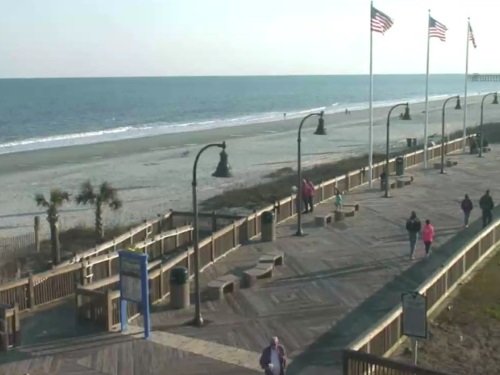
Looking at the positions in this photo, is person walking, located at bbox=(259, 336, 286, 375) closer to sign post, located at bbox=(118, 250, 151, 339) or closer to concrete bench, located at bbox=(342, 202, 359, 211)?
sign post, located at bbox=(118, 250, 151, 339)

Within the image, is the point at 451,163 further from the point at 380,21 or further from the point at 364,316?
the point at 364,316

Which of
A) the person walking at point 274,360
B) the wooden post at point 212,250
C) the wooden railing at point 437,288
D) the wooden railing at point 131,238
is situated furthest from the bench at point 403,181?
the person walking at point 274,360

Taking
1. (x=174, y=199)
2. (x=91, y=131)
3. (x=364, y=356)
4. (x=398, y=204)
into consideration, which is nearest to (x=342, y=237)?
(x=398, y=204)

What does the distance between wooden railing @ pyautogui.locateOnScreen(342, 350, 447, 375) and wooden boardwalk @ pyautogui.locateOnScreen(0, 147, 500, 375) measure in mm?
1312

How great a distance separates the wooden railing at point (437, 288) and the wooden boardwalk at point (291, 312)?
0.81m

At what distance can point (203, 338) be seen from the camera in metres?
13.3

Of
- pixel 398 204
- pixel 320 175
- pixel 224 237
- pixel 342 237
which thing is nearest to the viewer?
pixel 224 237

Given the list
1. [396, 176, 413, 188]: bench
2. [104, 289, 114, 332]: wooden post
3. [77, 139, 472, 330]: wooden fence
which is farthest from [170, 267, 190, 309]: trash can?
[396, 176, 413, 188]: bench

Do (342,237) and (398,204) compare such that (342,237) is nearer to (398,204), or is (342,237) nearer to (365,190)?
(398,204)

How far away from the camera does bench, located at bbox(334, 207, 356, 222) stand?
78.3 ft

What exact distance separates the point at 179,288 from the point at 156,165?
3514 cm

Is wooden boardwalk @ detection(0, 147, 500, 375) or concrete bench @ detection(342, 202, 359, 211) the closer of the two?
wooden boardwalk @ detection(0, 147, 500, 375)

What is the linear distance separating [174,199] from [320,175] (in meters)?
9.97

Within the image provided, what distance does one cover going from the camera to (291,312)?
14.7m
